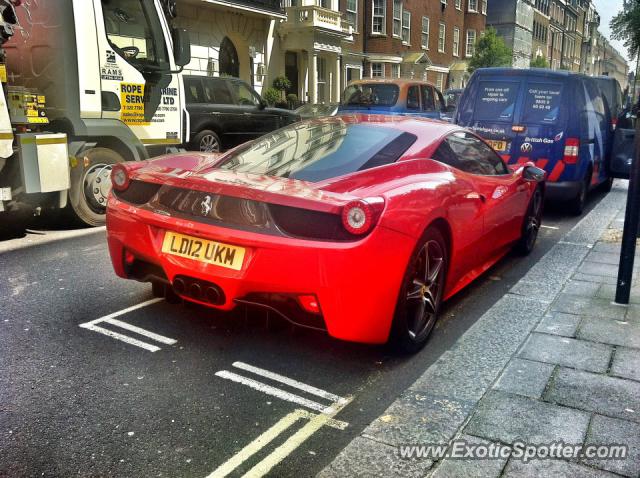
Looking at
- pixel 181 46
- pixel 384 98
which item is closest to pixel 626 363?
pixel 181 46

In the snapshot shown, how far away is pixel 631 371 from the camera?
330 cm

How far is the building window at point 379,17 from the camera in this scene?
3384 centimetres

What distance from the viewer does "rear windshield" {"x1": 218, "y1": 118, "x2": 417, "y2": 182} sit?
3643 millimetres

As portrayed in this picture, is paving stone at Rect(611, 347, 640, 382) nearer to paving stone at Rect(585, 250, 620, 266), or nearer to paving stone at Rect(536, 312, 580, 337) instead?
paving stone at Rect(536, 312, 580, 337)

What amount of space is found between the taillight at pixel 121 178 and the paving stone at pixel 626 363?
9.98 ft

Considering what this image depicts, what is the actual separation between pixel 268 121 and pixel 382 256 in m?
10.8

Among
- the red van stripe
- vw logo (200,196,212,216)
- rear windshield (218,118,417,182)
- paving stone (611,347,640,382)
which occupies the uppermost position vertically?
rear windshield (218,118,417,182)

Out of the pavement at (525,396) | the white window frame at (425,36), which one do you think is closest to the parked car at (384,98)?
the pavement at (525,396)

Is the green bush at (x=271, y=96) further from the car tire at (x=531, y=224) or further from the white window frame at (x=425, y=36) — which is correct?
the white window frame at (x=425, y=36)

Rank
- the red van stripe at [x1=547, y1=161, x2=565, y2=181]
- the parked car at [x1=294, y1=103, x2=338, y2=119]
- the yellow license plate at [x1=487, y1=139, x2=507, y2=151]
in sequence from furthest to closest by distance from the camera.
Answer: the parked car at [x1=294, y1=103, x2=338, y2=119] → the yellow license plate at [x1=487, y1=139, x2=507, y2=151] → the red van stripe at [x1=547, y1=161, x2=565, y2=181]

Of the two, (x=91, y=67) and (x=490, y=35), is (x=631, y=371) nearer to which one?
(x=91, y=67)

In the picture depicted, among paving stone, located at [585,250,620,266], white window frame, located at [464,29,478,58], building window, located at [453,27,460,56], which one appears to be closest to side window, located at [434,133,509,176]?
paving stone, located at [585,250,620,266]

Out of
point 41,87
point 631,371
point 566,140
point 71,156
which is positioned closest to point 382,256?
point 631,371

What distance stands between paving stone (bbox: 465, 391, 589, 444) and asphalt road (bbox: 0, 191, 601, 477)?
500 mm
